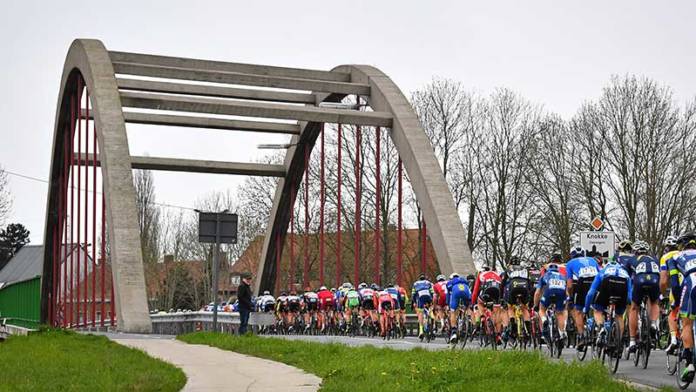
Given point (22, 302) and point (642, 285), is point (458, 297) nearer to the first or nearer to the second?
point (642, 285)

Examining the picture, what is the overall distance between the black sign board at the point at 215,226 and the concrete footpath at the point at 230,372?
3.46 metres

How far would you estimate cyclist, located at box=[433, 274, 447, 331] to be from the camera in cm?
2411

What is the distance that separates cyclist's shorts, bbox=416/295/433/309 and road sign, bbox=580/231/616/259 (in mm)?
3372

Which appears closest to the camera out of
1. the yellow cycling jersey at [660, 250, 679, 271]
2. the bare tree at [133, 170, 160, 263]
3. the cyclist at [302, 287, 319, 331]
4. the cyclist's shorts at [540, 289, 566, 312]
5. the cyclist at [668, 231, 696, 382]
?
the cyclist at [668, 231, 696, 382]

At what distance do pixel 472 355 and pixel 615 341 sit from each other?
201 centimetres

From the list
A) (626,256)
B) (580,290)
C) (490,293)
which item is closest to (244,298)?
(490,293)

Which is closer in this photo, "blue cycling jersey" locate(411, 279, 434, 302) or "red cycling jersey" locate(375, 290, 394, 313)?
"blue cycling jersey" locate(411, 279, 434, 302)

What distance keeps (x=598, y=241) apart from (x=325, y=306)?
10507 millimetres

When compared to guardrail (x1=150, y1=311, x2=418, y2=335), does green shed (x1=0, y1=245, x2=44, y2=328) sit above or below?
above

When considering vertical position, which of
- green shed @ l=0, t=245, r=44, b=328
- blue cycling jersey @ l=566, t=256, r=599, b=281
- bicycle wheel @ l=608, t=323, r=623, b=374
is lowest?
bicycle wheel @ l=608, t=323, r=623, b=374

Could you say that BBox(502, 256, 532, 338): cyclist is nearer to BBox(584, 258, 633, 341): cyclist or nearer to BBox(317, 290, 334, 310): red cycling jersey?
BBox(584, 258, 633, 341): cyclist

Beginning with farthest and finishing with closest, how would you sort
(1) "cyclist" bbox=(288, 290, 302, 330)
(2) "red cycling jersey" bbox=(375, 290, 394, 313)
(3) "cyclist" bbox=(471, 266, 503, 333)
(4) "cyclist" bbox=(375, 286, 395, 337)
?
(1) "cyclist" bbox=(288, 290, 302, 330) < (2) "red cycling jersey" bbox=(375, 290, 394, 313) < (4) "cyclist" bbox=(375, 286, 395, 337) < (3) "cyclist" bbox=(471, 266, 503, 333)

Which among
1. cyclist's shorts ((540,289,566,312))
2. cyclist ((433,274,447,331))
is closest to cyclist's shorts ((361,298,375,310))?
cyclist ((433,274,447,331))

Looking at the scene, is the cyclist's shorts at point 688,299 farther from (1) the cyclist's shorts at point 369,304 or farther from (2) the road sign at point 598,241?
(1) the cyclist's shorts at point 369,304
